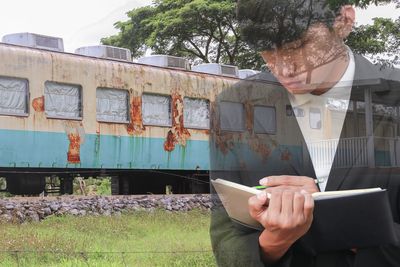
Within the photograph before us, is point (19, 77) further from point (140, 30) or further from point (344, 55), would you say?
point (344, 55)

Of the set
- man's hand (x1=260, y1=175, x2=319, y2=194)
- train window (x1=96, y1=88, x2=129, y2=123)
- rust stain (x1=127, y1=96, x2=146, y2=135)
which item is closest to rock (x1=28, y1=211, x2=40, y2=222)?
train window (x1=96, y1=88, x2=129, y2=123)

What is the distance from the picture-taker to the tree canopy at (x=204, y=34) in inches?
34.9

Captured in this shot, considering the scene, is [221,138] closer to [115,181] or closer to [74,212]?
[74,212]

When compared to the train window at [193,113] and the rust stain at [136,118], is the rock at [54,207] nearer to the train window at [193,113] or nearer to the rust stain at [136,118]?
the rust stain at [136,118]

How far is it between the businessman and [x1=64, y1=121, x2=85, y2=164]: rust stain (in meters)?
7.91

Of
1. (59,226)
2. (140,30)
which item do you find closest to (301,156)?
(59,226)

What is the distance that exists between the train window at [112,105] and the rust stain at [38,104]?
937mm

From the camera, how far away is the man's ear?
2.81 feet

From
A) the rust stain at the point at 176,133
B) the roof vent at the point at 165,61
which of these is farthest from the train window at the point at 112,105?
the rust stain at the point at 176,133

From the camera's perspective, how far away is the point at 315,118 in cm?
91

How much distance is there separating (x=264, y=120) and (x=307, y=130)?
0.28 feet

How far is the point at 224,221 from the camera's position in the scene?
0.96 m

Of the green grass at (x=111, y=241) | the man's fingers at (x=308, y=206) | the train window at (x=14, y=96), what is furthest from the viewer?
the train window at (x=14, y=96)

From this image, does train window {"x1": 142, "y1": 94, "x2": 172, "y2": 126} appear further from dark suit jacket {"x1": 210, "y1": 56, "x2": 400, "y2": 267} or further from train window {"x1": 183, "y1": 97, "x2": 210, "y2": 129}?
dark suit jacket {"x1": 210, "y1": 56, "x2": 400, "y2": 267}
